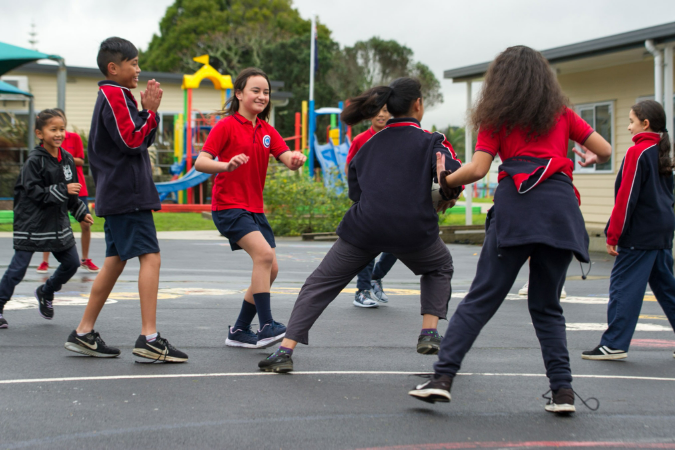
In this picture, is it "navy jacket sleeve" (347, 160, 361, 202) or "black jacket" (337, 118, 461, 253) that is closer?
"black jacket" (337, 118, 461, 253)

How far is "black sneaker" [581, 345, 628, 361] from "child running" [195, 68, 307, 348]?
219 centimetres

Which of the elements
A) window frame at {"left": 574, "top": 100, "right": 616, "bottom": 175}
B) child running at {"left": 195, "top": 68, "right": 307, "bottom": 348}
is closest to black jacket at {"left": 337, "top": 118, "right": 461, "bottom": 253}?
child running at {"left": 195, "top": 68, "right": 307, "bottom": 348}

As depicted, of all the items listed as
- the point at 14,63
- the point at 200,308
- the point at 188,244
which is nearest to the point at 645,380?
the point at 200,308

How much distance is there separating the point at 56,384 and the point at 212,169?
1.57 metres

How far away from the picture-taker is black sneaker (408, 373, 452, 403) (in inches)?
144

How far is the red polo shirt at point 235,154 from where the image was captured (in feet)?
16.6

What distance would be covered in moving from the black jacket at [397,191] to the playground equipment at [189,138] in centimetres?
1978

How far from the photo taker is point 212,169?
4.69 meters

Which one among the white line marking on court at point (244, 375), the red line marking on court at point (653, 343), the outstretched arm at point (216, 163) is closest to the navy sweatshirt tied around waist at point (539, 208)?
the white line marking on court at point (244, 375)

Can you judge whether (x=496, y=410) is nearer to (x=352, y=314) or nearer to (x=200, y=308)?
(x=352, y=314)

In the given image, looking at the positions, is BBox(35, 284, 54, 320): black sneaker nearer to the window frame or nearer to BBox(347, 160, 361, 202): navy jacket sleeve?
BBox(347, 160, 361, 202): navy jacket sleeve

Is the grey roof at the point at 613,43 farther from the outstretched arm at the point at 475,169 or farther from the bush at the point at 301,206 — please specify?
the outstretched arm at the point at 475,169

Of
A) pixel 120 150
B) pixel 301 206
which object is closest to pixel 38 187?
pixel 120 150

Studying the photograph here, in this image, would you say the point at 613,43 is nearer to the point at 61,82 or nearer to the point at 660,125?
the point at 660,125
